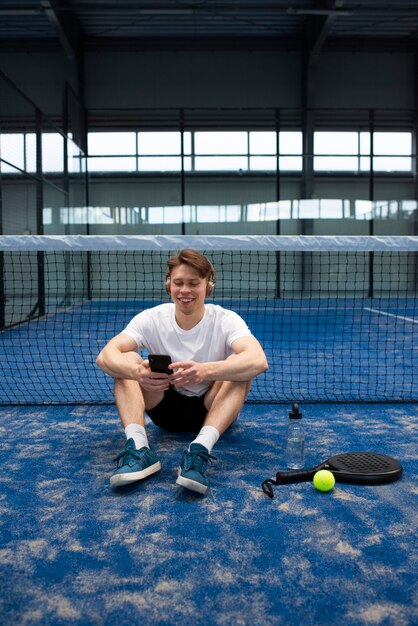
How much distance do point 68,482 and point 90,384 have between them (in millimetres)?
2281

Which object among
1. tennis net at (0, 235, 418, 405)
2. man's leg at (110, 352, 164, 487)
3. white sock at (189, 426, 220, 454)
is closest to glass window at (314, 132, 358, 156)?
tennis net at (0, 235, 418, 405)

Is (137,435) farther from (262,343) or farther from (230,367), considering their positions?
(262,343)

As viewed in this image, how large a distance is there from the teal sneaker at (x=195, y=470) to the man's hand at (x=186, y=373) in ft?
0.99

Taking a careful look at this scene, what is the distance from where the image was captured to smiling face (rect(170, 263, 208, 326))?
9.51 feet

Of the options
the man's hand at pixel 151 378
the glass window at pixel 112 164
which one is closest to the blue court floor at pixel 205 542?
the man's hand at pixel 151 378

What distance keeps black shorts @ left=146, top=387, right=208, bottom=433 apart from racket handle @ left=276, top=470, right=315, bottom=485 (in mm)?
636

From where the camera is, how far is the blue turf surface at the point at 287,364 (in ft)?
14.9

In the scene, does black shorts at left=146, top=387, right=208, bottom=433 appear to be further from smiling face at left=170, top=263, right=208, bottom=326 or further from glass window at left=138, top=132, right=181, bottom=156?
glass window at left=138, top=132, right=181, bottom=156

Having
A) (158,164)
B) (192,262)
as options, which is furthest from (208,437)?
(158,164)

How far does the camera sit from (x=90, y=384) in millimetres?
4930

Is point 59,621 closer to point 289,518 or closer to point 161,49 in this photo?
point 289,518

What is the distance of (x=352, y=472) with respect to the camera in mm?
2672

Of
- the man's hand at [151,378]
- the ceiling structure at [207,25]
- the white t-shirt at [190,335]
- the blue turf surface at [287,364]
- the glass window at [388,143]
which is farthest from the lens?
the glass window at [388,143]

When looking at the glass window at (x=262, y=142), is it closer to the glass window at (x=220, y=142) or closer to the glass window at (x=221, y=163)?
the glass window at (x=220, y=142)
